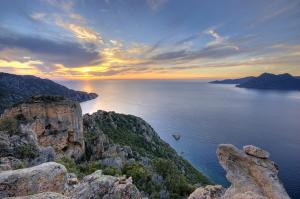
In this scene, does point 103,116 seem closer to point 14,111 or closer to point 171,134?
point 14,111

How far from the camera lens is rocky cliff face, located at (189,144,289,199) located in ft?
49.8

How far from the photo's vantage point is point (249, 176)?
665 inches

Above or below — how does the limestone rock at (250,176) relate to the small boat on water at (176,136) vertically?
above

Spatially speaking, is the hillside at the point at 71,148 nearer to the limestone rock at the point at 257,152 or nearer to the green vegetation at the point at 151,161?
the green vegetation at the point at 151,161

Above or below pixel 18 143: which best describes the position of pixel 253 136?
below

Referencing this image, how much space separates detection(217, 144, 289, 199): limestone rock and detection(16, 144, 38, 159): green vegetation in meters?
18.6

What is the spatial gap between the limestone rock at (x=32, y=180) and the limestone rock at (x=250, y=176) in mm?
11273

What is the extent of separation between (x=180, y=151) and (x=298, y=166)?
5008cm

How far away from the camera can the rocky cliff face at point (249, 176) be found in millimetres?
15172

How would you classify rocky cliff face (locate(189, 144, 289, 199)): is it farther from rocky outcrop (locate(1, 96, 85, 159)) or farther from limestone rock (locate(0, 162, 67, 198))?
rocky outcrop (locate(1, 96, 85, 159))

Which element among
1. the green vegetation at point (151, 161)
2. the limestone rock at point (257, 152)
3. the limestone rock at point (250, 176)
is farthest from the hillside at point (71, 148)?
the limestone rock at point (257, 152)

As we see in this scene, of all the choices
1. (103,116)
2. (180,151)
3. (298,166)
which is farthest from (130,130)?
(298,166)

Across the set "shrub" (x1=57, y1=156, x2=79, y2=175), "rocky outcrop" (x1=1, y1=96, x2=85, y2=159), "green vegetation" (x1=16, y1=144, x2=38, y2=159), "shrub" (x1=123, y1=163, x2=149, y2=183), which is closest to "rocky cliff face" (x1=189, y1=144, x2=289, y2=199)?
"green vegetation" (x1=16, y1=144, x2=38, y2=159)

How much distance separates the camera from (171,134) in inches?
5408
